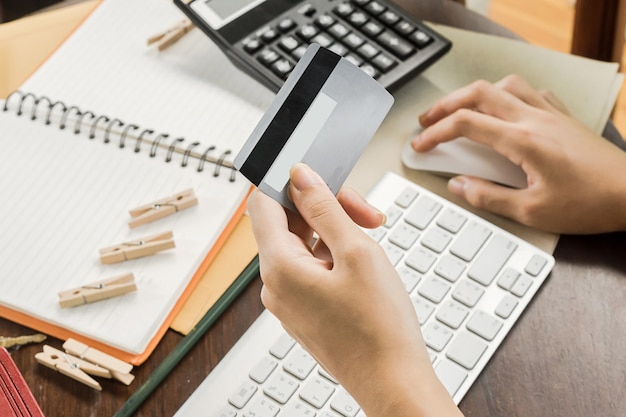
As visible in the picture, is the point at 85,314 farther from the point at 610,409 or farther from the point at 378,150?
the point at 610,409

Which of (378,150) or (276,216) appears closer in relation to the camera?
(276,216)

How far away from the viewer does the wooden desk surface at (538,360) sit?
2.09ft

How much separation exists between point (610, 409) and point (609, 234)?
0.18 metres

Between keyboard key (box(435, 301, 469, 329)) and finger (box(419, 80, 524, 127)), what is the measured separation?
8.3 inches

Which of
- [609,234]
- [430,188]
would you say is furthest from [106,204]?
[609,234]

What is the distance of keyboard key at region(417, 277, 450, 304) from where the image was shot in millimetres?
688

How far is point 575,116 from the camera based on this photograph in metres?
0.84

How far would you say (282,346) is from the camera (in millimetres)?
656

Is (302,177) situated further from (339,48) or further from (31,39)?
(31,39)

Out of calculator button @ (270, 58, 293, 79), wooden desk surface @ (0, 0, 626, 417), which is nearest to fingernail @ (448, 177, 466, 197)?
wooden desk surface @ (0, 0, 626, 417)

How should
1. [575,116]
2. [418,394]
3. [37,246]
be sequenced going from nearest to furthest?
[418,394] < [37,246] < [575,116]

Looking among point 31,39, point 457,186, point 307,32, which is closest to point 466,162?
point 457,186

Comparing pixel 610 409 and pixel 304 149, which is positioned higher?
pixel 304 149

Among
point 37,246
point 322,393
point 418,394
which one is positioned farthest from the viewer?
point 37,246
